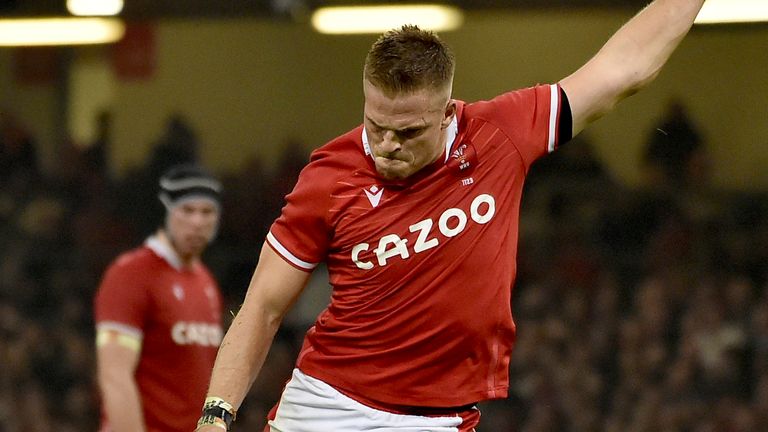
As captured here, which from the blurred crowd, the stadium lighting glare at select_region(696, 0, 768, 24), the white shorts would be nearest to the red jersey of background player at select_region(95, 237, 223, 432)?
the white shorts

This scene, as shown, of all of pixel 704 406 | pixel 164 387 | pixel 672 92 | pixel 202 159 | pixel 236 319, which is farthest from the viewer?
pixel 202 159

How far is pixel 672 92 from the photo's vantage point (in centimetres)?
926

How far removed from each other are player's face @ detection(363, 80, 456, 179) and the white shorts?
1.75 ft

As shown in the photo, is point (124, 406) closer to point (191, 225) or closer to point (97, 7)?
→ point (191, 225)

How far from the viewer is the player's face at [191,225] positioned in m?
5.54

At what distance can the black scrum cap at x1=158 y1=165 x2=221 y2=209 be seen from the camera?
224 inches

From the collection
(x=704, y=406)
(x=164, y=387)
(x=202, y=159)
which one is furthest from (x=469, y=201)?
(x=202, y=159)

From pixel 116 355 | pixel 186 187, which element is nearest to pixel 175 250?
pixel 186 187

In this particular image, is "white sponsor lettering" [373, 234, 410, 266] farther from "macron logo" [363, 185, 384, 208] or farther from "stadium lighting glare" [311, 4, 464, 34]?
"stadium lighting glare" [311, 4, 464, 34]

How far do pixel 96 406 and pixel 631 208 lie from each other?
13.4 feet

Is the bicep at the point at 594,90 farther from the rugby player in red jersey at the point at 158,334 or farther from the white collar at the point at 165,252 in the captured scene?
the white collar at the point at 165,252

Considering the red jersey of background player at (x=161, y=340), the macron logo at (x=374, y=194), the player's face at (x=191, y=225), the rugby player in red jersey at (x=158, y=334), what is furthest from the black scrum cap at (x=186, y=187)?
the macron logo at (x=374, y=194)

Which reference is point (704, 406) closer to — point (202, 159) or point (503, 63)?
point (503, 63)

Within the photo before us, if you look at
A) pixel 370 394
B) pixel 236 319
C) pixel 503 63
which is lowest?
pixel 370 394
